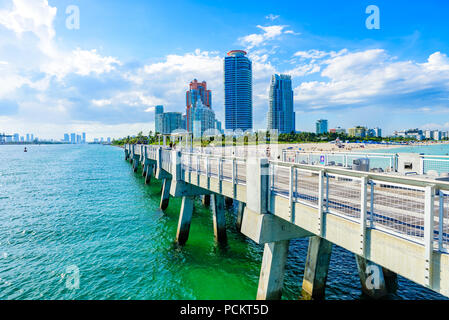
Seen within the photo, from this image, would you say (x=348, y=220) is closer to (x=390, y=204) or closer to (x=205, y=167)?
(x=390, y=204)

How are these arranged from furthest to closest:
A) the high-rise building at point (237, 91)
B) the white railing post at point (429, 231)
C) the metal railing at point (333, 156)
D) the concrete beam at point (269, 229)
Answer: the high-rise building at point (237, 91), the metal railing at point (333, 156), the concrete beam at point (269, 229), the white railing post at point (429, 231)

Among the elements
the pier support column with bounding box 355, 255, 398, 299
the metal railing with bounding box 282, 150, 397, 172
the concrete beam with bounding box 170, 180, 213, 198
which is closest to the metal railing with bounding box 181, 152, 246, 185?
the concrete beam with bounding box 170, 180, 213, 198

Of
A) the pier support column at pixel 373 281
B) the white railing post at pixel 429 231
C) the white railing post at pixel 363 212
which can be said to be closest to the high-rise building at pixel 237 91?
the pier support column at pixel 373 281

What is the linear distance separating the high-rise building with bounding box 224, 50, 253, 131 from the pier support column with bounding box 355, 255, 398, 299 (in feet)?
530

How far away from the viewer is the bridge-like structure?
4.02 meters

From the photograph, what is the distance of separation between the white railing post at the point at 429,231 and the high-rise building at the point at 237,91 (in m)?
167

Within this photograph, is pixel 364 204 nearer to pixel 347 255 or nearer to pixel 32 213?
pixel 347 255

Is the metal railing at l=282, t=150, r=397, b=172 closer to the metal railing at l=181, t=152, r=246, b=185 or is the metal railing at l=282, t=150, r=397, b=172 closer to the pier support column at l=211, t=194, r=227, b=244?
the metal railing at l=181, t=152, r=246, b=185

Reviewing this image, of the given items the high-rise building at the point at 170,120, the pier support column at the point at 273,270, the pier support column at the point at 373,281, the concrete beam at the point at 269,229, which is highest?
the high-rise building at the point at 170,120

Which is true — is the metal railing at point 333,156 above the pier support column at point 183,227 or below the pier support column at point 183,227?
above

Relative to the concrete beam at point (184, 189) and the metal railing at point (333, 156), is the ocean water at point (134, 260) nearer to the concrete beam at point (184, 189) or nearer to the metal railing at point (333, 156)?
the concrete beam at point (184, 189)

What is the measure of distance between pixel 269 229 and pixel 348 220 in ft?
9.57

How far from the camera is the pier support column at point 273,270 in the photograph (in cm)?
814
